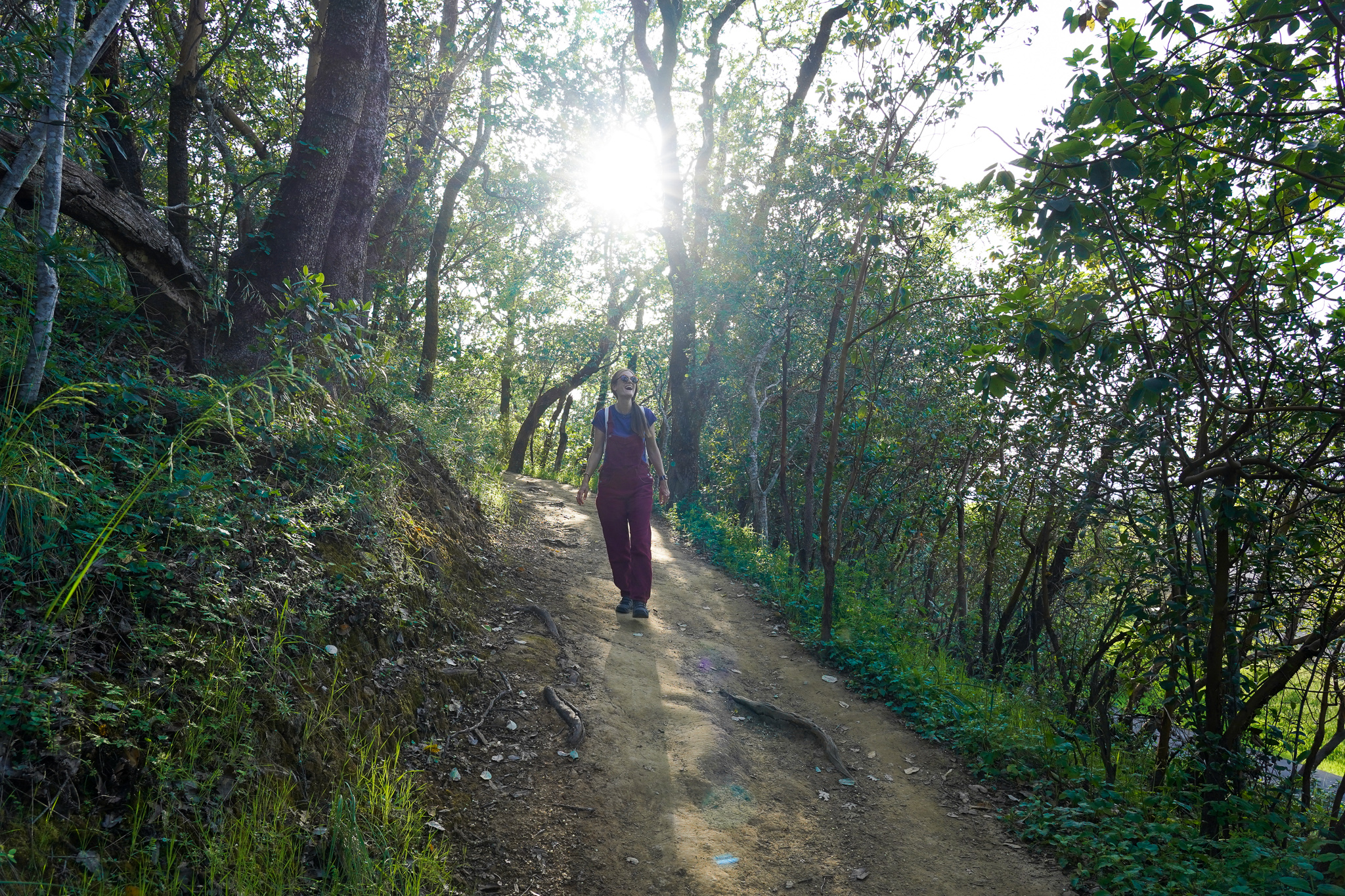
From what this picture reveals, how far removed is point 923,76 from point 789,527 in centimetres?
635

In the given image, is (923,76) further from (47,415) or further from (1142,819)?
(47,415)

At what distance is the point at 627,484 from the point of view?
6.60 m

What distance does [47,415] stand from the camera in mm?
3555

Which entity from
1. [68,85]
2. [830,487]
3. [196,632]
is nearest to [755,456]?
[830,487]

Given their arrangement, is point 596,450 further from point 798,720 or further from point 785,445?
point 785,445

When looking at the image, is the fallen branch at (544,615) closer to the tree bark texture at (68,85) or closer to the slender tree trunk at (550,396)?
the tree bark texture at (68,85)

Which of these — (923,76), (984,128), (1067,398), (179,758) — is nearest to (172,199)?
(179,758)

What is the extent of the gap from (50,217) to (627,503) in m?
4.47

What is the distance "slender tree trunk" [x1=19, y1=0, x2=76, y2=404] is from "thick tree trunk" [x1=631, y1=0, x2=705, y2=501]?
1122cm

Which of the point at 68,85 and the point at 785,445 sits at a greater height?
the point at 68,85

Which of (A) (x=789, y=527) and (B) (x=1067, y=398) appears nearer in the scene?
(B) (x=1067, y=398)

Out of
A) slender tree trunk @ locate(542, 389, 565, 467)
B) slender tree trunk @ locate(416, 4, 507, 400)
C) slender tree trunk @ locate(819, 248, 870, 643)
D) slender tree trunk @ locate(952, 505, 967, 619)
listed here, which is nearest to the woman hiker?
slender tree trunk @ locate(819, 248, 870, 643)

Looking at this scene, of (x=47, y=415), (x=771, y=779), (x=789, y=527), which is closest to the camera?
(x=47, y=415)

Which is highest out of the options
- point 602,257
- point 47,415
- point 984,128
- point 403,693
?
point 602,257
